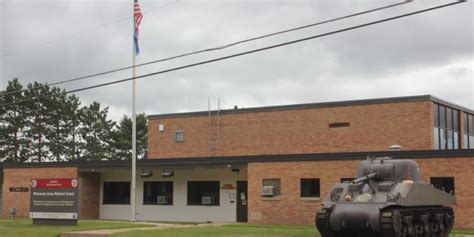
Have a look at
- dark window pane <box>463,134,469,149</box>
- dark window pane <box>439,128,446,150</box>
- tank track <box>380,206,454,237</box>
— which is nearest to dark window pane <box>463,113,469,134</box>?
dark window pane <box>463,134,469,149</box>

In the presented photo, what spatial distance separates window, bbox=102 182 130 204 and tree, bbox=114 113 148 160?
38467 millimetres

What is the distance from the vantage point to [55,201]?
28531mm

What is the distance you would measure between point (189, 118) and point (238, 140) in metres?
3.86

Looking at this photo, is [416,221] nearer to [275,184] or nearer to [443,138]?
[275,184]

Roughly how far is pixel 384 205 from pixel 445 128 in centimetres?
1758

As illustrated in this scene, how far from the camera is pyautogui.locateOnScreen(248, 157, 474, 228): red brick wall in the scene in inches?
1015

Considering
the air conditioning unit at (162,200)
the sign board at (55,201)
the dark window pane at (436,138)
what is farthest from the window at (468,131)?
the sign board at (55,201)

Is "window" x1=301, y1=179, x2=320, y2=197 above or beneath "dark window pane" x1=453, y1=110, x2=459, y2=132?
beneath

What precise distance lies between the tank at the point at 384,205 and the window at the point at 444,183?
4.13 m

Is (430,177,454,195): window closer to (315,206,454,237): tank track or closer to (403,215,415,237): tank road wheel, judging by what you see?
(315,206,454,237): tank track

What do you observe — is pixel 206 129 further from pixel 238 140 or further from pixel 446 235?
pixel 446 235

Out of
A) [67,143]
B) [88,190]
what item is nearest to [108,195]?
[88,190]

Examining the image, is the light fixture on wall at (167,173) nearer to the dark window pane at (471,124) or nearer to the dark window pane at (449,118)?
the dark window pane at (449,118)

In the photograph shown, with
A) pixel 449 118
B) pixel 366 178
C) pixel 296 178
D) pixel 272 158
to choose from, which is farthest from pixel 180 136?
pixel 366 178
